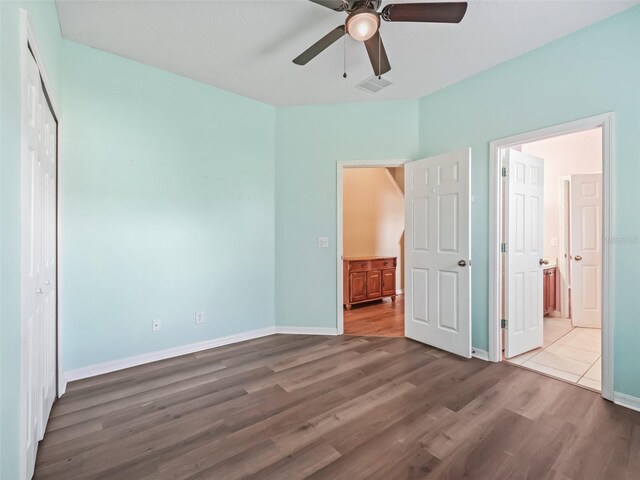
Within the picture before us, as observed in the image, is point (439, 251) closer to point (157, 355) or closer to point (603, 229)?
point (603, 229)

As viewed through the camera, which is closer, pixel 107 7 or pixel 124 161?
pixel 107 7

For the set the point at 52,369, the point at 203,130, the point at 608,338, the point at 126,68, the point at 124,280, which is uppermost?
the point at 126,68

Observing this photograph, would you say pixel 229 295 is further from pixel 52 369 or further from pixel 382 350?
pixel 382 350

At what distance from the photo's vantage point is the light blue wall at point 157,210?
97.3 inches

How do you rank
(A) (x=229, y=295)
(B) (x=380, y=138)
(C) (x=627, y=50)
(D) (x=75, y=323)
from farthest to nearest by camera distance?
1. (B) (x=380, y=138)
2. (A) (x=229, y=295)
3. (D) (x=75, y=323)
4. (C) (x=627, y=50)

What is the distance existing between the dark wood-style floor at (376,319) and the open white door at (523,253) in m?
1.24

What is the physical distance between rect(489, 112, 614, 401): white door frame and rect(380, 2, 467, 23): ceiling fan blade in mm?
1443

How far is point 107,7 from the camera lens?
6.81 feet

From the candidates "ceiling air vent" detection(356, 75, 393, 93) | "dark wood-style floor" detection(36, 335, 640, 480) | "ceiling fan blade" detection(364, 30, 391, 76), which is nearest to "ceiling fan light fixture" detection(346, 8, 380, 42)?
"ceiling fan blade" detection(364, 30, 391, 76)

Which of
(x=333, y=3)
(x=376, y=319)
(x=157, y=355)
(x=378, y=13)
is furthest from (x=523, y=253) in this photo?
(x=157, y=355)

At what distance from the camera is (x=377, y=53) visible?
78.5 inches

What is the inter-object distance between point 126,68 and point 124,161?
0.86 meters

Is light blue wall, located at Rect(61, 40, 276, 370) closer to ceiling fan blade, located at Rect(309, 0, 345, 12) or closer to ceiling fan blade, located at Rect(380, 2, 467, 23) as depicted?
ceiling fan blade, located at Rect(309, 0, 345, 12)

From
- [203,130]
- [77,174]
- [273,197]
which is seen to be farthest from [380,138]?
[77,174]
